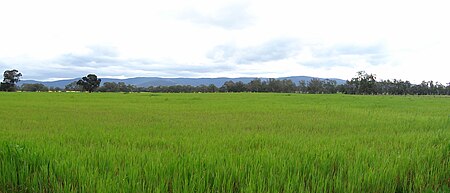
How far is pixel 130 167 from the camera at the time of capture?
338 centimetres

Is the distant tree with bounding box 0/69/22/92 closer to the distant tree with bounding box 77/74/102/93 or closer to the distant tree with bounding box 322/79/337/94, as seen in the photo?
the distant tree with bounding box 77/74/102/93

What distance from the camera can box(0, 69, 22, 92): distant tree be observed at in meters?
68.9

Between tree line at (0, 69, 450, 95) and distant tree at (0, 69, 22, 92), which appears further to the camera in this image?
tree line at (0, 69, 450, 95)

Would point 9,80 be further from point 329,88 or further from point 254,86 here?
point 329,88

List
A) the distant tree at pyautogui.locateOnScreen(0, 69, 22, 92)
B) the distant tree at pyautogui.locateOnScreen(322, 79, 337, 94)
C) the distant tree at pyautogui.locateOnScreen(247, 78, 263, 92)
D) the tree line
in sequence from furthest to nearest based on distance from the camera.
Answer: the distant tree at pyautogui.locateOnScreen(322, 79, 337, 94) < the distant tree at pyautogui.locateOnScreen(247, 78, 263, 92) < the tree line < the distant tree at pyautogui.locateOnScreen(0, 69, 22, 92)

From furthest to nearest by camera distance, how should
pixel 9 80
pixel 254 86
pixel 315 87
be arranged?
1. pixel 315 87
2. pixel 254 86
3. pixel 9 80

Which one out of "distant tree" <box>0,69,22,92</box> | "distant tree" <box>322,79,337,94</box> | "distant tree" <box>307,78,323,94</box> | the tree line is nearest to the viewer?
"distant tree" <box>0,69,22,92</box>

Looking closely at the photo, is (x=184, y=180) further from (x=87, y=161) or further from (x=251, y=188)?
(x=87, y=161)

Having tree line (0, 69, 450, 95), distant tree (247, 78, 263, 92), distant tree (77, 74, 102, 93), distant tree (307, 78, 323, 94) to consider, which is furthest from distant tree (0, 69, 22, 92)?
distant tree (307, 78, 323, 94)

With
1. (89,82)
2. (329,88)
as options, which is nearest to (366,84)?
(329,88)

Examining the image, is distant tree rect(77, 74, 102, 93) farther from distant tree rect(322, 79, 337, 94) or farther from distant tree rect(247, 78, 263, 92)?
distant tree rect(322, 79, 337, 94)

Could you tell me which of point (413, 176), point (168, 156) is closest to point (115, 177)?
point (168, 156)

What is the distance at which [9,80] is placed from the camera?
2746 inches

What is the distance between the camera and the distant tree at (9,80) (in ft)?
226
